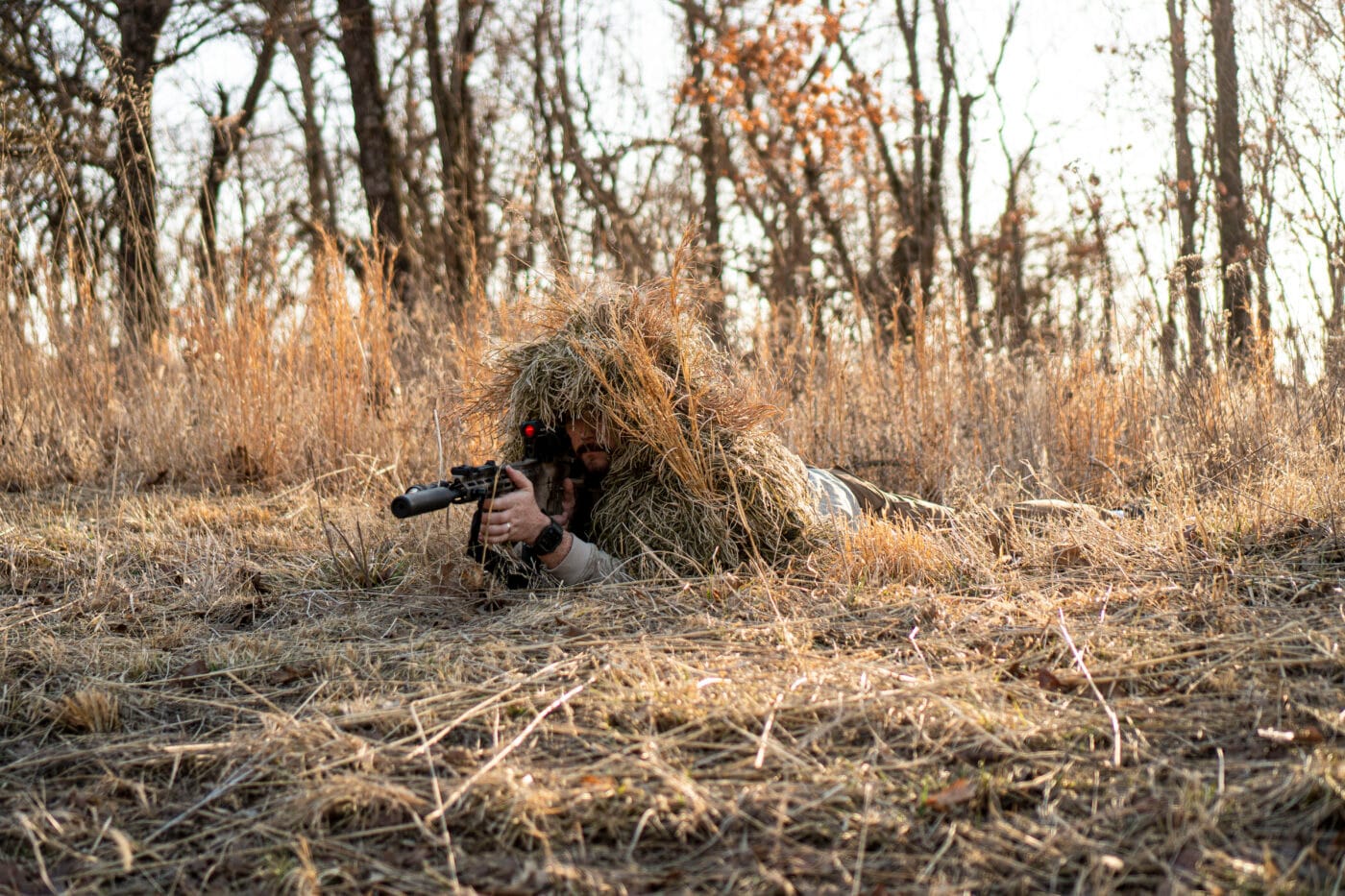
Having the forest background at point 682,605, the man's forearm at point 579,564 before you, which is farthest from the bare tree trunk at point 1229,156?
the man's forearm at point 579,564

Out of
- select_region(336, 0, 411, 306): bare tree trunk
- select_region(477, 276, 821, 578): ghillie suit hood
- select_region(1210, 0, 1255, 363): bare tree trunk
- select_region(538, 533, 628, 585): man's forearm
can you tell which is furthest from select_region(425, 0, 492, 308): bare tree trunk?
select_region(538, 533, 628, 585): man's forearm

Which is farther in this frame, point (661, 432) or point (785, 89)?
point (785, 89)

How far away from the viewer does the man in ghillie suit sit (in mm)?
3223

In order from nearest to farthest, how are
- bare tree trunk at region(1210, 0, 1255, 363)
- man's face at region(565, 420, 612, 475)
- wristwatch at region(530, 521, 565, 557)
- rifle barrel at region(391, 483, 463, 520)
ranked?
1. rifle barrel at region(391, 483, 463, 520)
2. wristwatch at region(530, 521, 565, 557)
3. man's face at region(565, 420, 612, 475)
4. bare tree trunk at region(1210, 0, 1255, 363)

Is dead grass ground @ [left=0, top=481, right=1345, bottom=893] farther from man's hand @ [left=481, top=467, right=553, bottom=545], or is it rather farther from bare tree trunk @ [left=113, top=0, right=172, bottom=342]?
bare tree trunk @ [left=113, top=0, right=172, bottom=342]

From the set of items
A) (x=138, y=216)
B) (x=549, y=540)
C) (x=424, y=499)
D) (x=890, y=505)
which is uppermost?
(x=138, y=216)

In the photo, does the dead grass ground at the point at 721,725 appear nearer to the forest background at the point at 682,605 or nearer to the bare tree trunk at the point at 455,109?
the forest background at the point at 682,605

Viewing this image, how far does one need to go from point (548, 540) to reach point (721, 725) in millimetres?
A: 1194

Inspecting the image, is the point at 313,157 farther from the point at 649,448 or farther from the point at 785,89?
the point at 649,448

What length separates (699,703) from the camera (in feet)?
6.91

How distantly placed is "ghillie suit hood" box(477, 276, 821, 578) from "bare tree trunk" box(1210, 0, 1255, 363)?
3.57 meters

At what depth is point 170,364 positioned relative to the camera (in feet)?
18.5

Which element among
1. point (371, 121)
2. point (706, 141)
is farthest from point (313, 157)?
point (371, 121)

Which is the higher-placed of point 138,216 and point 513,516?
point 138,216
